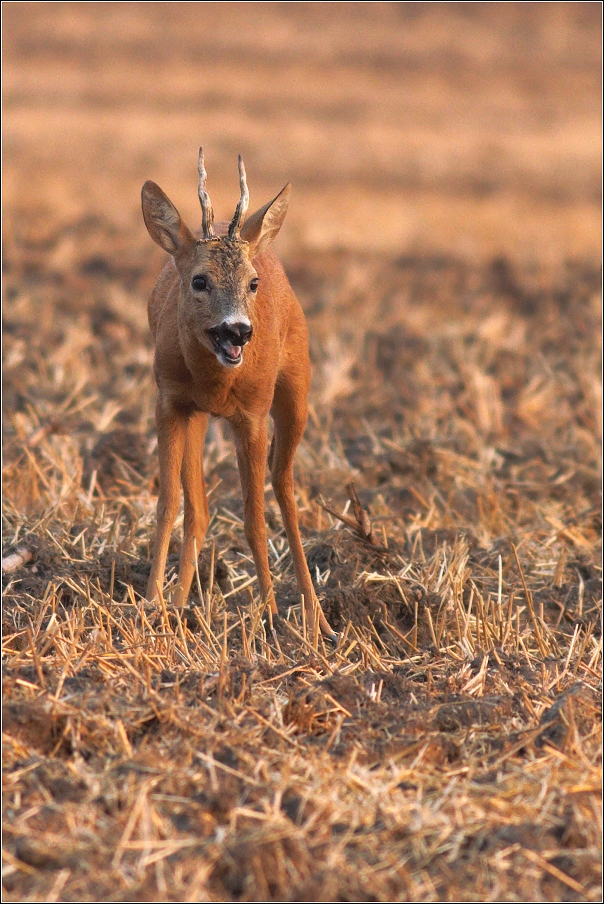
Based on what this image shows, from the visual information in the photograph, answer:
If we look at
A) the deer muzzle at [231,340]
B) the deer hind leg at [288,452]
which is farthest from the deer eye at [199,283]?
the deer hind leg at [288,452]

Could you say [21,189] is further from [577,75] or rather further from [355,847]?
[577,75]

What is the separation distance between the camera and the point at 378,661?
5.73 metres

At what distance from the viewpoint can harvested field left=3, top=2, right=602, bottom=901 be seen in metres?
4.12

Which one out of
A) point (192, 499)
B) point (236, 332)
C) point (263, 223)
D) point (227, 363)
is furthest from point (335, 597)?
point (263, 223)

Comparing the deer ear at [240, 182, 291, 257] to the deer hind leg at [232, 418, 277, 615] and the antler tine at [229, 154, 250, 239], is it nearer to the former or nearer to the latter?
the antler tine at [229, 154, 250, 239]

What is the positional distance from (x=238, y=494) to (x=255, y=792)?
4233 millimetres

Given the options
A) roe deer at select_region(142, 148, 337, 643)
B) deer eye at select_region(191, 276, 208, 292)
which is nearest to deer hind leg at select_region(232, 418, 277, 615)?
roe deer at select_region(142, 148, 337, 643)

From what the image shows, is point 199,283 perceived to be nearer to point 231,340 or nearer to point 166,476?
point 231,340

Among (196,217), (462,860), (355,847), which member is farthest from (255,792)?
(196,217)

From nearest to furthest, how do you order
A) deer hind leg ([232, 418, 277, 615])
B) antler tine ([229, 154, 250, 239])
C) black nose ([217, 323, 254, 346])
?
1. black nose ([217, 323, 254, 346])
2. antler tine ([229, 154, 250, 239])
3. deer hind leg ([232, 418, 277, 615])

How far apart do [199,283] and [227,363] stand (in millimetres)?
431

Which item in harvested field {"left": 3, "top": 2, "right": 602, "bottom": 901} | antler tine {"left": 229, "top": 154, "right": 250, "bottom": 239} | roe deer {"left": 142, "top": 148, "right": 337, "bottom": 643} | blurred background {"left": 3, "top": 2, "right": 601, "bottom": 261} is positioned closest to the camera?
harvested field {"left": 3, "top": 2, "right": 602, "bottom": 901}

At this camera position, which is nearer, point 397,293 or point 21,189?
point 397,293

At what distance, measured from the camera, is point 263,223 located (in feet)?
19.6
